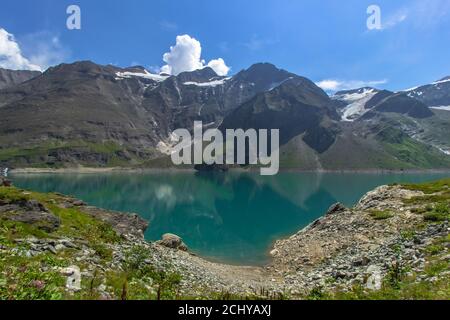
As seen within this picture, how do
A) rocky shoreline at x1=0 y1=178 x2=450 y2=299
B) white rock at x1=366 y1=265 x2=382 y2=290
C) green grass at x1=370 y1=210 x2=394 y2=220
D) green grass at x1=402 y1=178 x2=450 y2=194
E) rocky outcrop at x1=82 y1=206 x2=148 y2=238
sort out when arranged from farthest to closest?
1. green grass at x1=402 y1=178 x2=450 y2=194
2. green grass at x1=370 y1=210 x2=394 y2=220
3. rocky outcrop at x1=82 y1=206 x2=148 y2=238
4. white rock at x1=366 y1=265 x2=382 y2=290
5. rocky shoreline at x1=0 y1=178 x2=450 y2=299

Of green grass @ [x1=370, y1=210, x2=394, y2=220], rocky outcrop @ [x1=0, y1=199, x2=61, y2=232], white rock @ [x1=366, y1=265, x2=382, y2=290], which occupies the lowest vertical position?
white rock @ [x1=366, y1=265, x2=382, y2=290]

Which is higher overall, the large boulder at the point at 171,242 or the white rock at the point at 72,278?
the white rock at the point at 72,278

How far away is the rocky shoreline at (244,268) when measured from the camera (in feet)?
63.0

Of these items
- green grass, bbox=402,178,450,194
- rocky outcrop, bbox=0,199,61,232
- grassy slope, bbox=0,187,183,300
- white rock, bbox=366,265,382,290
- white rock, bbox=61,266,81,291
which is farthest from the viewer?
Result: green grass, bbox=402,178,450,194

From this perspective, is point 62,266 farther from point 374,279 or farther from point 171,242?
point 171,242

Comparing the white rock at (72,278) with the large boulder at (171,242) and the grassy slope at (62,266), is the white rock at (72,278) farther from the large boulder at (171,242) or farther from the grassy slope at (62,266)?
the large boulder at (171,242)

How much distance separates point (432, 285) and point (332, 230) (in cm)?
3758

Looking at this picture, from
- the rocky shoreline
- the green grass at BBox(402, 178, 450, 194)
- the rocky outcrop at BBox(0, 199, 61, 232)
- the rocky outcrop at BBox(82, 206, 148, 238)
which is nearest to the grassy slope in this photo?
the rocky shoreline

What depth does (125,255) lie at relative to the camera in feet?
86.9

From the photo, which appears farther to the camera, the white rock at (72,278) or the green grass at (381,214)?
the green grass at (381,214)

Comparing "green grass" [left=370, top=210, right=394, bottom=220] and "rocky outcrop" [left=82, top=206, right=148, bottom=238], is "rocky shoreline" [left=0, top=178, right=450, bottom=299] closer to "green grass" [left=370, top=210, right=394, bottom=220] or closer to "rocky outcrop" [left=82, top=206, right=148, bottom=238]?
"green grass" [left=370, top=210, right=394, bottom=220]

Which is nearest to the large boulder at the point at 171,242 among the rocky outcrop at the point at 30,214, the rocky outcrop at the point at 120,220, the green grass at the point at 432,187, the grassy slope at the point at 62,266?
the rocky outcrop at the point at 120,220

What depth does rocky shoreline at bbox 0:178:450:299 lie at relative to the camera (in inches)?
755
